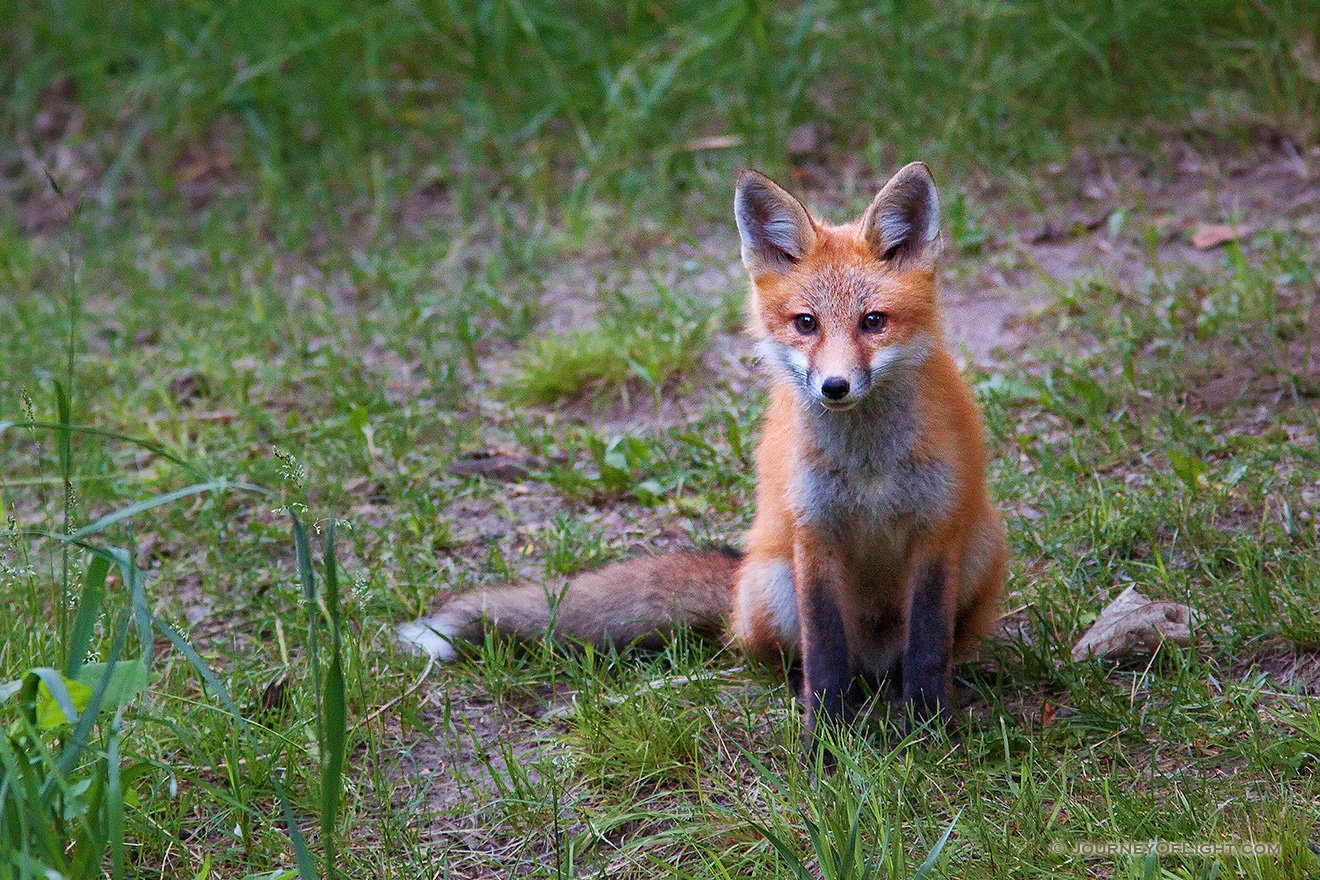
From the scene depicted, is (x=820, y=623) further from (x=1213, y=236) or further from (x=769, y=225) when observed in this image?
(x=1213, y=236)

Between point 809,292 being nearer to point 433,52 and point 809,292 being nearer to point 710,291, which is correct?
point 710,291

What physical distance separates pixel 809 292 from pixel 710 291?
250 centimetres

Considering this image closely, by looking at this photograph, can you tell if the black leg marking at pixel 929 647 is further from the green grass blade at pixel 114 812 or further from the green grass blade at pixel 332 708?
the green grass blade at pixel 114 812

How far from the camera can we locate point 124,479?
433cm

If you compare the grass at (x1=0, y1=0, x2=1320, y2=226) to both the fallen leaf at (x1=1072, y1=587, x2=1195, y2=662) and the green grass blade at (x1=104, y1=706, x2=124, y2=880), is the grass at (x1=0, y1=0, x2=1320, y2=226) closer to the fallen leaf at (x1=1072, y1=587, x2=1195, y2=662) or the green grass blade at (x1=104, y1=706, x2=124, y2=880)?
the fallen leaf at (x1=1072, y1=587, x2=1195, y2=662)

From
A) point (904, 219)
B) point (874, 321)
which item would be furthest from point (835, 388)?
point (904, 219)

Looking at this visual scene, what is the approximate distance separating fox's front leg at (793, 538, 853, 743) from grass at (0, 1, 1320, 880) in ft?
0.49

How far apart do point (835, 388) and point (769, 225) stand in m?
0.61

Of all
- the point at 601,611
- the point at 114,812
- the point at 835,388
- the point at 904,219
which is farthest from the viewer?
the point at 601,611

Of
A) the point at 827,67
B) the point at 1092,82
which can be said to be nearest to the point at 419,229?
the point at 827,67

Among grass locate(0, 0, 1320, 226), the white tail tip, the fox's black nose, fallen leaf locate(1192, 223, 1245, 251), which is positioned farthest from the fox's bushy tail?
grass locate(0, 0, 1320, 226)

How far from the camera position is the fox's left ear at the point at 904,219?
Result: 9.67ft

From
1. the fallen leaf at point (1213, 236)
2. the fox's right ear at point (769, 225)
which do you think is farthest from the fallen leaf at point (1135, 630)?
the fallen leaf at point (1213, 236)

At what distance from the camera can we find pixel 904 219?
3016 millimetres
